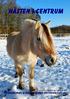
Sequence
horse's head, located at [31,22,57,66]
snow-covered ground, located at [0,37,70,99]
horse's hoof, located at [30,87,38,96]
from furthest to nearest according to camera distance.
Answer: horse's hoof, located at [30,87,38,96]
snow-covered ground, located at [0,37,70,99]
horse's head, located at [31,22,57,66]

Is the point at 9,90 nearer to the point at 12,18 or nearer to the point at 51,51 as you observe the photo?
the point at 51,51

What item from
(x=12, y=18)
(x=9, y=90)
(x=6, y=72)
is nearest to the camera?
(x=9, y=90)

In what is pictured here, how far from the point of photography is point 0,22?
123 feet

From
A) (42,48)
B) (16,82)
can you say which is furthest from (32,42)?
(16,82)

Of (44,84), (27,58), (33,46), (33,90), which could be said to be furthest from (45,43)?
(44,84)

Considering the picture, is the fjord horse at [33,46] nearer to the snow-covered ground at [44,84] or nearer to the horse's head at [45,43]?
the horse's head at [45,43]

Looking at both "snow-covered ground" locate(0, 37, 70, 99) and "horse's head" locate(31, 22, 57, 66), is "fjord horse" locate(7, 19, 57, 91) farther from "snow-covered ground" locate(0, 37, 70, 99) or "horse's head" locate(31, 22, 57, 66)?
"snow-covered ground" locate(0, 37, 70, 99)

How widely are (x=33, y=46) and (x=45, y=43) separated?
0.49 meters

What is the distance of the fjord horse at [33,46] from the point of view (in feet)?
14.5

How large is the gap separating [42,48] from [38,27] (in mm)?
405

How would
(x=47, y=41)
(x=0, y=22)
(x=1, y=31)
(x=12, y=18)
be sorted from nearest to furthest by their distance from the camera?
(x=47, y=41) < (x=12, y=18) < (x=0, y=22) < (x=1, y=31)

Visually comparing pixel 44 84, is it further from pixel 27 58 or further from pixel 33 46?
pixel 33 46

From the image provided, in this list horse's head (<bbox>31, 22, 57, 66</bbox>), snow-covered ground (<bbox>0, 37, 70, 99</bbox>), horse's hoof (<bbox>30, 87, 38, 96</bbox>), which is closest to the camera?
horse's head (<bbox>31, 22, 57, 66</bbox>)

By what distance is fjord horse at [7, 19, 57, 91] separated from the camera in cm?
441
